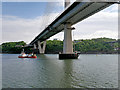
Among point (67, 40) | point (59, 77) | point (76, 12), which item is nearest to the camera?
point (59, 77)

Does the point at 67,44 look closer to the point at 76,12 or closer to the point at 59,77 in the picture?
the point at 76,12

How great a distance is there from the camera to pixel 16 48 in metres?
159

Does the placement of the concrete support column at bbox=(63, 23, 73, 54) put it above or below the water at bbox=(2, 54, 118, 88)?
above

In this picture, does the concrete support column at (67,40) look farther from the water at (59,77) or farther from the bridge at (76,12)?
the water at (59,77)

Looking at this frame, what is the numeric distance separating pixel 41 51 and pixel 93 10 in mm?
83445

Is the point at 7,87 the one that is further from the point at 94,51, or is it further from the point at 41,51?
the point at 94,51

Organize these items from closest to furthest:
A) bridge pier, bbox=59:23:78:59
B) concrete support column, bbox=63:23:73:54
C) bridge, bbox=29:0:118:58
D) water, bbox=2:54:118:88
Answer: water, bbox=2:54:118:88, bridge, bbox=29:0:118:58, bridge pier, bbox=59:23:78:59, concrete support column, bbox=63:23:73:54

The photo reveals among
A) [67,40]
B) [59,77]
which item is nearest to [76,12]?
[67,40]

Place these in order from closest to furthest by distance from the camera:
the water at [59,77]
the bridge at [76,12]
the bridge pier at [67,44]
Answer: the water at [59,77] < the bridge at [76,12] < the bridge pier at [67,44]

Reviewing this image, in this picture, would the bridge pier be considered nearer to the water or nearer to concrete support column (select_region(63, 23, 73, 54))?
concrete support column (select_region(63, 23, 73, 54))

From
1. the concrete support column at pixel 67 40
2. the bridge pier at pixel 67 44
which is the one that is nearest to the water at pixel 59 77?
the bridge pier at pixel 67 44

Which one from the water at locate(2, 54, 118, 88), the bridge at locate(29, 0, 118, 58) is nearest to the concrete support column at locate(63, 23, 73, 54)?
the bridge at locate(29, 0, 118, 58)

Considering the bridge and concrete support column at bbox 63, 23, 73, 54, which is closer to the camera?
the bridge

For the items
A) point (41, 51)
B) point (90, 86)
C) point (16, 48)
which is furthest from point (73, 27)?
point (16, 48)
